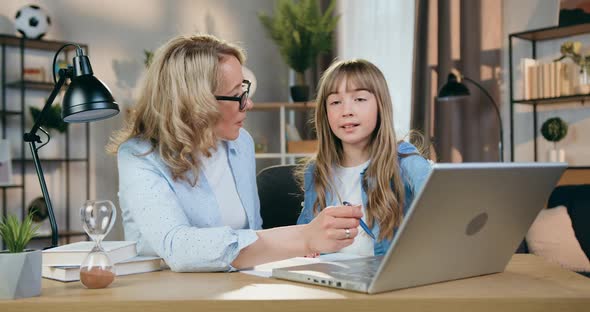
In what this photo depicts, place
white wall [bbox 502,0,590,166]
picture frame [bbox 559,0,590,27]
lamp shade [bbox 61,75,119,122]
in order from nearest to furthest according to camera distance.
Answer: lamp shade [bbox 61,75,119,122], picture frame [bbox 559,0,590,27], white wall [bbox 502,0,590,166]

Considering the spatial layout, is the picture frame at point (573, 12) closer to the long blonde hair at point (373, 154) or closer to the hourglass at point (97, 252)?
the long blonde hair at point (373, 154)

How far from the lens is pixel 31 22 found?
4230 mm

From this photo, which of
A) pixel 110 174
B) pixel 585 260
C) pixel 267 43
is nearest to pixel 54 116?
pixel 110 174

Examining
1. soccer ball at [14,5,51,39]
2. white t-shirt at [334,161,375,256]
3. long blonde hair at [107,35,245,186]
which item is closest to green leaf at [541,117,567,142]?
white t-shirt at [334,161,375,256]

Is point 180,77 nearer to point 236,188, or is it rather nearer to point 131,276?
→ point 236,188

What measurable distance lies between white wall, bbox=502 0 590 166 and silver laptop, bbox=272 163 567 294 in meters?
2.97

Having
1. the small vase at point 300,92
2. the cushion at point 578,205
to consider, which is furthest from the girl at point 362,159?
the small vase at point 300,92

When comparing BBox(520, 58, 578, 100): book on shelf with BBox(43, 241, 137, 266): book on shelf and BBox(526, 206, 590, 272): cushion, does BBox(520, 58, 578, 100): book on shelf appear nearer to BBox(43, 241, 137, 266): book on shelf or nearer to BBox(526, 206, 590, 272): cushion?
BBox(526, 206, 590, 272): cushion

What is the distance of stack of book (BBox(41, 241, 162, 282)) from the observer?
46.2 inches

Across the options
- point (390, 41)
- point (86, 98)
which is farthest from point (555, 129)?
point (86, 98)

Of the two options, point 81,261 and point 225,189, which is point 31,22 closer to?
point 225,189

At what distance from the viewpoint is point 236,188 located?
1.73 m

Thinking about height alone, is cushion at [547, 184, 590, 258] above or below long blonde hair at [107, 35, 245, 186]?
below

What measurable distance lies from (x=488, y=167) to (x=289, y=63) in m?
3.98
